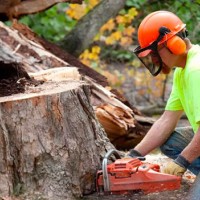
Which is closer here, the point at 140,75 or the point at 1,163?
the point at 1,163

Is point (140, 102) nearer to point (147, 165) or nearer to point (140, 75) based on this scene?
point (140, 75)

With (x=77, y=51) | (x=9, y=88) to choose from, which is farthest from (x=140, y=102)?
(x=9, y=88)

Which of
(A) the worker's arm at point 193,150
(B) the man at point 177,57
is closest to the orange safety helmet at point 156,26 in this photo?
(B) the man at point 177,57

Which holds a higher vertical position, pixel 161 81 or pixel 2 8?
pixel 2 8

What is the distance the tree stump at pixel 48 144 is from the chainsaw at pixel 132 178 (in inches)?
4.5

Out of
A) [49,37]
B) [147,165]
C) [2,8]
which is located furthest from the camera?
[49,37]

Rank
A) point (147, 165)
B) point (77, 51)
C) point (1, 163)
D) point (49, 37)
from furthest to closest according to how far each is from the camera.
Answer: point (49, 37) → point (77, 51) → point (147, 165) → point (1, 163)

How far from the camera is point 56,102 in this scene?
405 cm

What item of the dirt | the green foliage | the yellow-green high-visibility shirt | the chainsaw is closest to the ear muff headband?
the yellow-green high-visibility shirt

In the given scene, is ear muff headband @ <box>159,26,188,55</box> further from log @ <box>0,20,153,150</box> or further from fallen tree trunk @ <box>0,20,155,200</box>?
log @ <box>0,20,153,150</box>

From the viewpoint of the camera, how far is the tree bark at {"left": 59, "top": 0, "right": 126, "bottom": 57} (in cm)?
758

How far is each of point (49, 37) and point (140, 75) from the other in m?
1.89

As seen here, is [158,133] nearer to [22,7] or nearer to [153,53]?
[153,53]

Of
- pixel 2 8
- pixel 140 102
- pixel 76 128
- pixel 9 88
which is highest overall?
pixel 2 8
